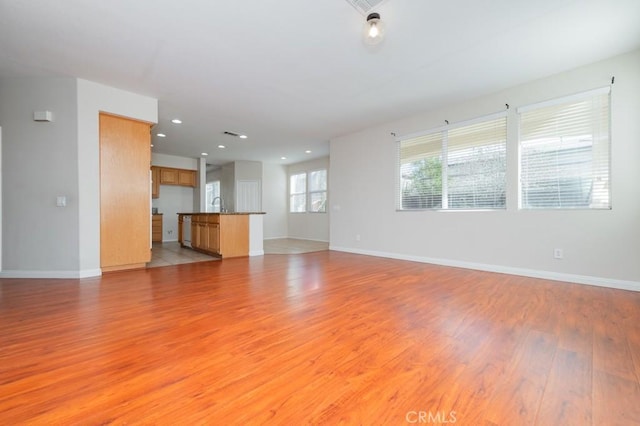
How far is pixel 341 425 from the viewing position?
1112 millimetres

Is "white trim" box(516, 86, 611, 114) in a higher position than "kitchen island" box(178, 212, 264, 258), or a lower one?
higher

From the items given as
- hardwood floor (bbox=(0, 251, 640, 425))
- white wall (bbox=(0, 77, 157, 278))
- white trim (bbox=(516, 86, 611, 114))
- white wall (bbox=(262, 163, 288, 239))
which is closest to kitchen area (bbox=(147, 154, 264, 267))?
white wall (bbox=(262, 163, 288, 239))

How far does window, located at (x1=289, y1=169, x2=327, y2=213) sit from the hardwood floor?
5641 mm

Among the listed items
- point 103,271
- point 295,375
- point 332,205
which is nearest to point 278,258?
point 332,205

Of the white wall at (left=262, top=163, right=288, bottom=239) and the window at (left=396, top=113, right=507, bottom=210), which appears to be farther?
the white wall at (left=262, top=163, right=288, bottom=239)

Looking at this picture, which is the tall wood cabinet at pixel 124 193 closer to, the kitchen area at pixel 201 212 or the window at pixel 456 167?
the kitchen area at pixel 201 212

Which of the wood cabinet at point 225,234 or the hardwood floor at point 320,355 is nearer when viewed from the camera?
the hardwood floor at point 320,355

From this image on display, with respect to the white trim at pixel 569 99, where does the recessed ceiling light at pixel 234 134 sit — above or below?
above

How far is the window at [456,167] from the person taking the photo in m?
4.08

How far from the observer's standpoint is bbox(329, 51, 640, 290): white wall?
306cm

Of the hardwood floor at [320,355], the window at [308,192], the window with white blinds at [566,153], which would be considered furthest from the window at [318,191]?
the hardwood floor at [320,355]

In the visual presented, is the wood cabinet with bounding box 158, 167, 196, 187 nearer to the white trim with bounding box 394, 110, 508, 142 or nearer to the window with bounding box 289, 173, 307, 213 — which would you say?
the window with bounding box 289, 173, 307, 213

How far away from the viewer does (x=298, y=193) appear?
31.1 ft

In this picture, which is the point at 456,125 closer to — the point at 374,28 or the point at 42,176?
the point at 374,28
